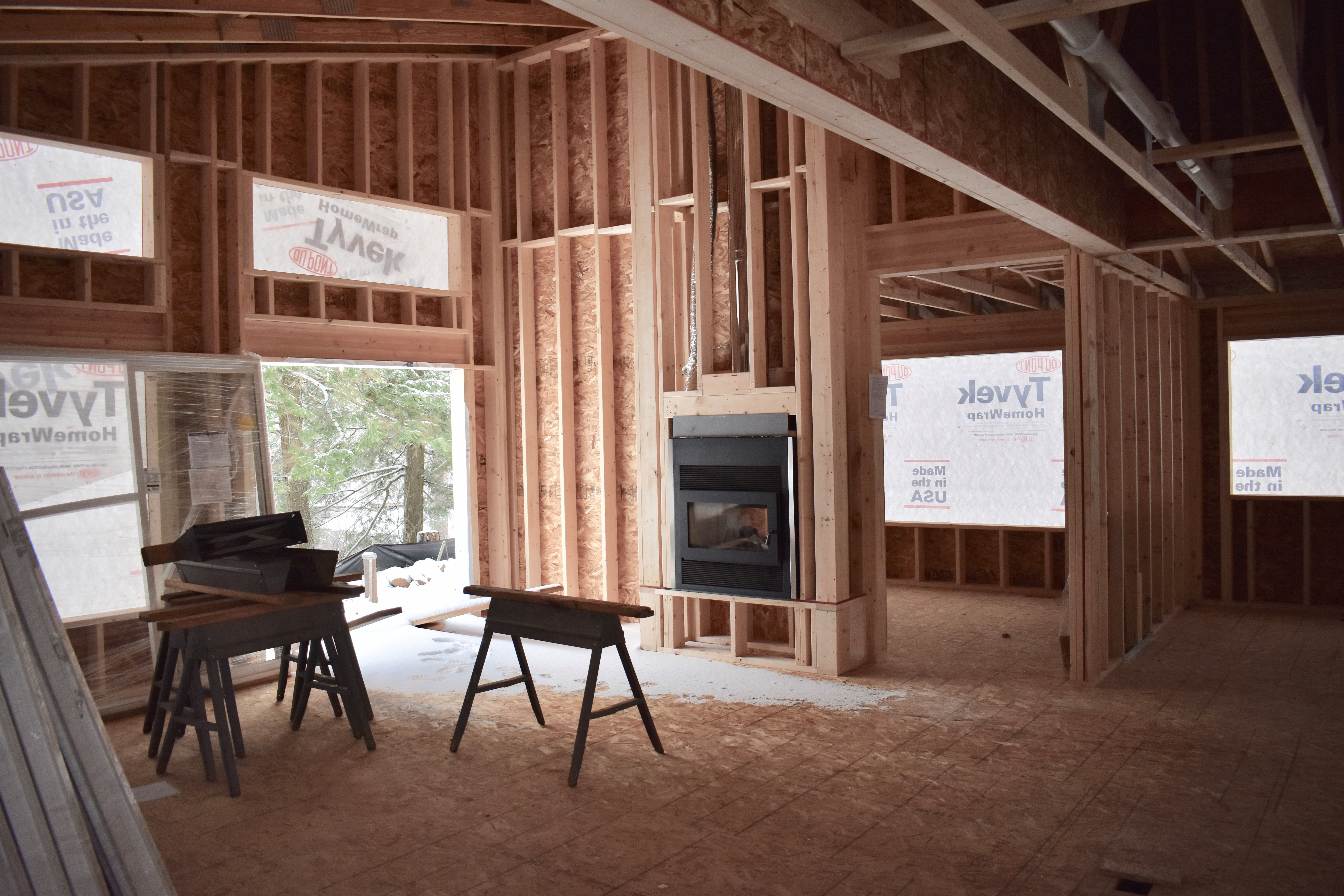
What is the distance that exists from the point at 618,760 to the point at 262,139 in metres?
5.08

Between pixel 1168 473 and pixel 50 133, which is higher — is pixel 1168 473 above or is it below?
below

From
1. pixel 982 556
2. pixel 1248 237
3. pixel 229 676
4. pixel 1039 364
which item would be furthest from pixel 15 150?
pixel 982 556

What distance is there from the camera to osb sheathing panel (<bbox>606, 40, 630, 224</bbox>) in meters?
8.20

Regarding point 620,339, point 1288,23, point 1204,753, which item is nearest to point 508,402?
point 620,339

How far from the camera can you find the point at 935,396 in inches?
377

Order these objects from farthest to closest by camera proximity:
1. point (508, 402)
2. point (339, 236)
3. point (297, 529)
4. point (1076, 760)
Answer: point (508, 402), point (339, 236), point (297, 529), point (1076, 760)

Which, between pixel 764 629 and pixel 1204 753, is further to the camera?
pixel 764 629

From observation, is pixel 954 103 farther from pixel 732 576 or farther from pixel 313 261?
pixel 313 261

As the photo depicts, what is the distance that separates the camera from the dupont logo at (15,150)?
5707 mm

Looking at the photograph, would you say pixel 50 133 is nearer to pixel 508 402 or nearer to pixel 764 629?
pixel 508 402

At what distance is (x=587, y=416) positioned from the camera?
8.55 meters

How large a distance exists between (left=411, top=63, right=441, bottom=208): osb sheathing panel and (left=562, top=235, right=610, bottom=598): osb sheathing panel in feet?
4.22

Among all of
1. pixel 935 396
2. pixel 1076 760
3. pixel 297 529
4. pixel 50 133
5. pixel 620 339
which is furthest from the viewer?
pixel 935 396

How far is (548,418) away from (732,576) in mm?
2928
